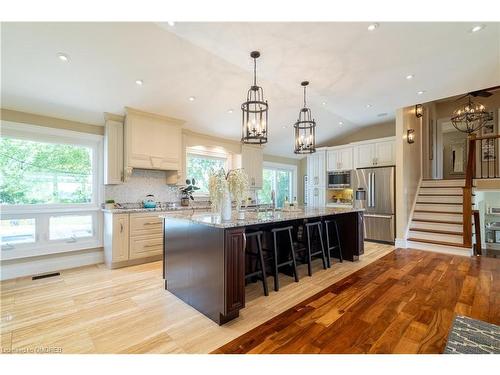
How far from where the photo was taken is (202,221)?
231 centimetres

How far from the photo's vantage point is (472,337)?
6.50 ft

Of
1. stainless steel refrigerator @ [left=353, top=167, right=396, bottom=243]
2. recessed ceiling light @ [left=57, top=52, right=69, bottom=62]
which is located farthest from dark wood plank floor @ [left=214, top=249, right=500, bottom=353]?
recessed ceiling light @ [left=57, top=52, right=69, bottom=62]

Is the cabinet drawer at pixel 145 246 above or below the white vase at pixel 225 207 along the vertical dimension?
below

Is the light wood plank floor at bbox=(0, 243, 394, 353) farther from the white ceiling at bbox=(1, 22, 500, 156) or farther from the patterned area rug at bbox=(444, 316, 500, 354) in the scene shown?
the white ceiling at bbox=(1, 22, 500, 156)

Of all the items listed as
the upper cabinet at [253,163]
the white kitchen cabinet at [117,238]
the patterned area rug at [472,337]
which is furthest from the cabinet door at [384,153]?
the white kitchen cabinet at [117,238]

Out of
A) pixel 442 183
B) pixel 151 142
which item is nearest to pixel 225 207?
pixel 151 142

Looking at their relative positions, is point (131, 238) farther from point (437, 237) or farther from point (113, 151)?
point (437, 237)

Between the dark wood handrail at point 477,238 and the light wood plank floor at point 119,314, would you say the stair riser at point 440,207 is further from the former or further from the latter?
the light wood plank floor at point 119,314

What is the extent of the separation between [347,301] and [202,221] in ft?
6.07

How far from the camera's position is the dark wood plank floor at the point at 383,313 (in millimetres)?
1874

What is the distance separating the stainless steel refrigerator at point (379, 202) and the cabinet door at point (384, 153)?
1.21ft

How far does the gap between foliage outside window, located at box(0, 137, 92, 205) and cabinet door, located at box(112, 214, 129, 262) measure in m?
0.85

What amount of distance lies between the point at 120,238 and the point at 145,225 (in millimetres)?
434
